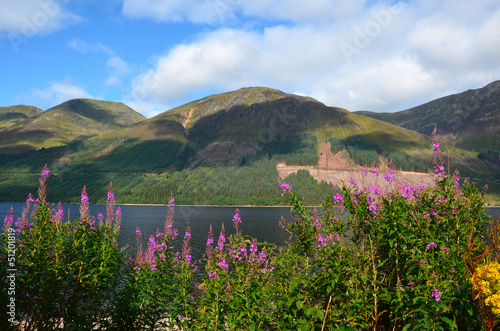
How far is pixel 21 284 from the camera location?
7.55m

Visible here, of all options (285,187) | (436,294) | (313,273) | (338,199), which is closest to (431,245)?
(436,294)

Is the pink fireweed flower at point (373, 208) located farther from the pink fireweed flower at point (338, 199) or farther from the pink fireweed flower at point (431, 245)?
the pink fireweed flower at point (431, 245)

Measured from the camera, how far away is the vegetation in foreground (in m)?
5.09

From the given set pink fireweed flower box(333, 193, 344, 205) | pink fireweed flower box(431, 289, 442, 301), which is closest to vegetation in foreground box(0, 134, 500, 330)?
pink fireweed flower box(431, 289, 442, 301)

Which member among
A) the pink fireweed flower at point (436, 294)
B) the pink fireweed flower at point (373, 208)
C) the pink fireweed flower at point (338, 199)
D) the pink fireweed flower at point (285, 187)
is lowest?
the pink fireweed flower at point (436, 294)

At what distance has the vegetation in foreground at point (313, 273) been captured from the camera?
201 inches

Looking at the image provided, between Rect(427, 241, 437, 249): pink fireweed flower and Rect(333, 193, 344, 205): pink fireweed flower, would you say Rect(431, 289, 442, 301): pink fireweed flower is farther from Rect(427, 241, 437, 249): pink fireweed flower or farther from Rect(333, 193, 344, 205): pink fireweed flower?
Rect(333, 193, 344, 205): pink fireweed flower

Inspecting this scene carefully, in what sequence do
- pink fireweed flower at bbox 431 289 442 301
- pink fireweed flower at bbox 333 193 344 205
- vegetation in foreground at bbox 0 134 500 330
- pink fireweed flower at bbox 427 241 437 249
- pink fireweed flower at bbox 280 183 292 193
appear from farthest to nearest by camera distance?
1. pink fireweed flower at bbox 280 183 292 193
2. pink fireweed flower at bbox 333 193 344 205
3. pink fireweed flower at bbox 427 241 437 249
4. vegetation in foreground at bbox 0 134 500 330
5. pink fireweed flower at bbox 431 289 442 301

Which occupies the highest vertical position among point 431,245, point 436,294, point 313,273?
point 431,245

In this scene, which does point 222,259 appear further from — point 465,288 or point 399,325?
point 465,288

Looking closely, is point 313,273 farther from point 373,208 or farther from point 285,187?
point 285,187

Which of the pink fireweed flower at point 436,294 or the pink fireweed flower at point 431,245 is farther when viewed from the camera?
the pink fireweed flower at point 431,245

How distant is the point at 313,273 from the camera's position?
22.0 ft

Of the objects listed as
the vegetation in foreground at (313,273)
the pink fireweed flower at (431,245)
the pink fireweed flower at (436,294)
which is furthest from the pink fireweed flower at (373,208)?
the pink fireweed flower at (436,294)
